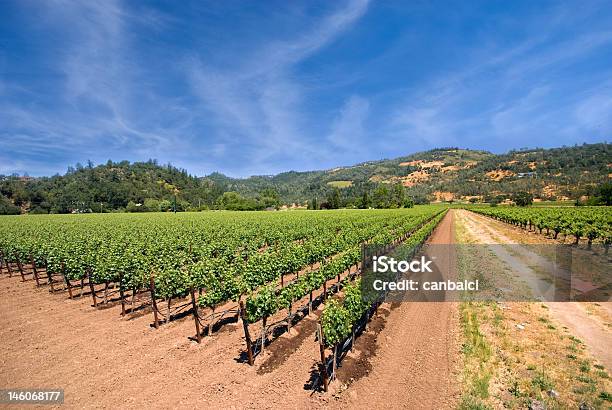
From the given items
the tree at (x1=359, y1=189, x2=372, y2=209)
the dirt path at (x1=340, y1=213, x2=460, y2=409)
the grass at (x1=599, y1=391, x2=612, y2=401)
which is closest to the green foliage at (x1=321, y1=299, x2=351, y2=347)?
the dirt path at (x1=340, y1=213, x2=460, y2=409)

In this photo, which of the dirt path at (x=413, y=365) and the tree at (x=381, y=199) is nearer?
the dirt path at (x=413, y=365)

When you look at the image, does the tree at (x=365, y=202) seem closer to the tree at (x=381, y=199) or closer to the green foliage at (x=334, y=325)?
the tree at (x=381, y=199)

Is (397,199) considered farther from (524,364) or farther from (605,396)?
(605,396)

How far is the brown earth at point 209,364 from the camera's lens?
8.59m

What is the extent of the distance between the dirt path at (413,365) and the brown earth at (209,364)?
32 millimetres

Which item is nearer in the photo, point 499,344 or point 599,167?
point 499,344

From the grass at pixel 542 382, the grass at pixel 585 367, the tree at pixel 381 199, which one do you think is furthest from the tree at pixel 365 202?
the grass at pixel 542 382

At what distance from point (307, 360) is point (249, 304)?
2.98 meters

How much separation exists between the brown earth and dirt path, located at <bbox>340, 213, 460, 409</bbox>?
1.3 inches

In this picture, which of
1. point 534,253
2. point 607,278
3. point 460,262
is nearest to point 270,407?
point 460,262

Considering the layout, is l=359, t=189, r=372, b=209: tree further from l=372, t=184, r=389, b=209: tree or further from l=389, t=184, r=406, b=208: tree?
l=389, t=184, r=406, b=208: tree

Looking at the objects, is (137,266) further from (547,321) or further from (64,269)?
(547,321)

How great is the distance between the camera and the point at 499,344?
1148cm

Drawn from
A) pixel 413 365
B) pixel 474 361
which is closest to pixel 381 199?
pixel 474 361
